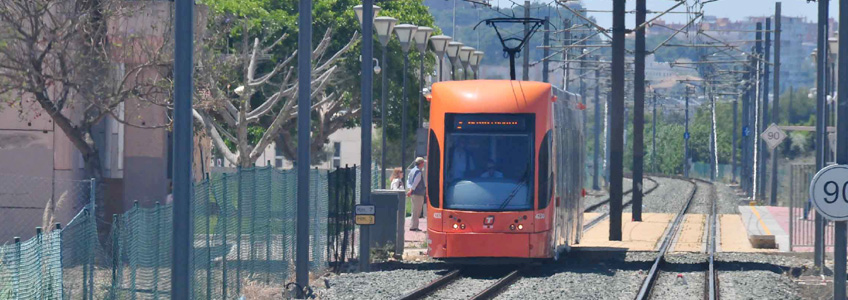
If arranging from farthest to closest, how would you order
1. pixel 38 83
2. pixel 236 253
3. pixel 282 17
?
pixel 282 17 → pixel 38 83 → pixel 236 253

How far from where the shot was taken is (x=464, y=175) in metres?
20.1

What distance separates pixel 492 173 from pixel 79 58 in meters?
7.39

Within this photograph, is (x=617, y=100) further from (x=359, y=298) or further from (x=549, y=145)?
(x=359, y=298)

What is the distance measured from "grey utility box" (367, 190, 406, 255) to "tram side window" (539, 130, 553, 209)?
344cm

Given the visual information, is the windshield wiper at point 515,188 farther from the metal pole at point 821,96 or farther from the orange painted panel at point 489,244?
the metal pole at point 821,96

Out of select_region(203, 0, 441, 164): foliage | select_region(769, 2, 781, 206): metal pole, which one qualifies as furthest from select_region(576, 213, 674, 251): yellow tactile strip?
select_region(769, 2, 781, 206): metal pole

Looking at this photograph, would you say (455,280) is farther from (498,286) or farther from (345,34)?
(345,34)

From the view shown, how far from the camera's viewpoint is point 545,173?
65.7ft

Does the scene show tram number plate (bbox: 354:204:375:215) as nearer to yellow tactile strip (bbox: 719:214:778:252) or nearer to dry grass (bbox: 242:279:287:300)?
dry grass (bbox: 242:279:287:300)

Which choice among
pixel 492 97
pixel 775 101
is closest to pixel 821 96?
pixel 492 97

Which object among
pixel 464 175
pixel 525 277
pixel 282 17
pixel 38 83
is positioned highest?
pixel 282 17

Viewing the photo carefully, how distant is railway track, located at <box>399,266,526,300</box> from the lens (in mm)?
17328

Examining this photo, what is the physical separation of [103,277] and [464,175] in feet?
25.3

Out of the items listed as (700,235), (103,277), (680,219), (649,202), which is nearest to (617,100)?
(700,235)
